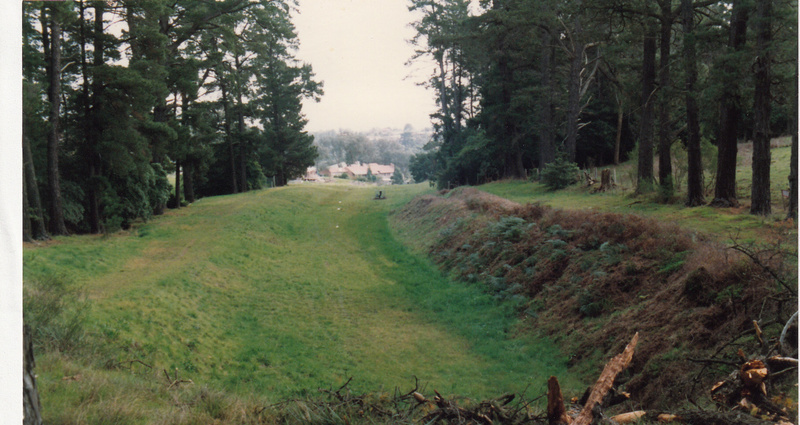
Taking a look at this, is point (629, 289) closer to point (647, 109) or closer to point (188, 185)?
point (647, 109)

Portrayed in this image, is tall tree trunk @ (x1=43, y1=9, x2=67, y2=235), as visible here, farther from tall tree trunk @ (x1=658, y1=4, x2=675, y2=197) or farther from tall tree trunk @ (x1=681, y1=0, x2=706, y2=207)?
tall tree trunk @ (x1=658, y1=4, x2=675, y2=197)

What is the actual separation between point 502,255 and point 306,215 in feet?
42.7

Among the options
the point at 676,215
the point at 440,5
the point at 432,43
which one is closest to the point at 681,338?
the point at 676,215

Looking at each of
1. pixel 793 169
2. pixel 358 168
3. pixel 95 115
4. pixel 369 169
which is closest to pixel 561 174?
pixel 793 169

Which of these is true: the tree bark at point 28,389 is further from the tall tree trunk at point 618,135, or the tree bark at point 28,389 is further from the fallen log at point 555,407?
the tall tree trunk at point 618,135

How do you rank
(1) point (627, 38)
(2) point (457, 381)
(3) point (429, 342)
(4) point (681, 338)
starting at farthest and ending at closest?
(1) point (627, 38) → (3) point (429, 342) → (2) point (457, 381) → (4) point (681, 338)

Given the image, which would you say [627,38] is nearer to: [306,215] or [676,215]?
[676,215]

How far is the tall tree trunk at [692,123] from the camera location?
11.9m

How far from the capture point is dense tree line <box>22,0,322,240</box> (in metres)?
8.42

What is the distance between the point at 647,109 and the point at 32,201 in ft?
57.0

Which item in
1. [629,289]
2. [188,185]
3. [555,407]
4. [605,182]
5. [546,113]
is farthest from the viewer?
[188,185]

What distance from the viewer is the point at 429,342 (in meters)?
6.71

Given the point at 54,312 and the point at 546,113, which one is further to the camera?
the point at 546,113

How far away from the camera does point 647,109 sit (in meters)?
15.9
